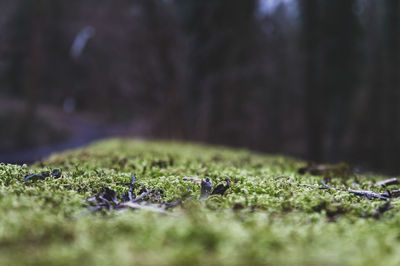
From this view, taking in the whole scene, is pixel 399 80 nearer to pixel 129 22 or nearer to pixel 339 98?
pixel 339 98

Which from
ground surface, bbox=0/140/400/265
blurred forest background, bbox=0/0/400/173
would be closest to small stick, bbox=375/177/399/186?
ground surface, bbox=0/140/400/265

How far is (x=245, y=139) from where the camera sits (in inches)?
738

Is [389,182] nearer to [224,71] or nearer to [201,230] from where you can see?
[201,230]

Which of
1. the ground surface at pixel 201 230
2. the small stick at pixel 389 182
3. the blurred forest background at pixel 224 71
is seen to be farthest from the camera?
the blurred forest background at pixel 224 71

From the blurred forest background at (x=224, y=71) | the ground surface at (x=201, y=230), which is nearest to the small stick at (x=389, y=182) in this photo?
the ground surface at (x=201, y=230)

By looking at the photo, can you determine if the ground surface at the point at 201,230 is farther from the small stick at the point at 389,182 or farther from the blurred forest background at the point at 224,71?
the blurred forest background at the point at 224,71

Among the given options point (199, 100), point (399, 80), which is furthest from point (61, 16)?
point (399, 80)

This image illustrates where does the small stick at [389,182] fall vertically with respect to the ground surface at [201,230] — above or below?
below

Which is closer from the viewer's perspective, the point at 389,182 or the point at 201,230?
the point at 201,230

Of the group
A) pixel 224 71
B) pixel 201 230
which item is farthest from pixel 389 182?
pixel 224 71

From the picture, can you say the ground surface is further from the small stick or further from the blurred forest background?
the blurred forest background

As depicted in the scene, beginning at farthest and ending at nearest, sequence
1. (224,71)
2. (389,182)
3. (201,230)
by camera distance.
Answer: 1. (224,71)
2. (389,182)
3. (201,230)

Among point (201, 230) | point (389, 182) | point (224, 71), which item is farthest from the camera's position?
point (224, 71)

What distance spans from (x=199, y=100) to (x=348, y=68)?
854 cm
